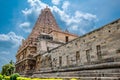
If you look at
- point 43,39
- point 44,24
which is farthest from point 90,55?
point 44,24

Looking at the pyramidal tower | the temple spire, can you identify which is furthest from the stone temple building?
the temple spire

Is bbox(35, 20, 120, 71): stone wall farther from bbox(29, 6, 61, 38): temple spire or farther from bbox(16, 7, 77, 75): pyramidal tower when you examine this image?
bbox(29, 6, 61, 38): temple spire

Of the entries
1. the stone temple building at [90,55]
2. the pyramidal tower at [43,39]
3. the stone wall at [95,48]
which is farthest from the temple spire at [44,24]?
the stone wall at [95,48]

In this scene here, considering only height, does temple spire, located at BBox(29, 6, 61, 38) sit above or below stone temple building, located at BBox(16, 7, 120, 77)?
above

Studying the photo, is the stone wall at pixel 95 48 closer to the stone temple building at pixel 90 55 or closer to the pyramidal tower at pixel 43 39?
the stone temple building at pixel 90 55

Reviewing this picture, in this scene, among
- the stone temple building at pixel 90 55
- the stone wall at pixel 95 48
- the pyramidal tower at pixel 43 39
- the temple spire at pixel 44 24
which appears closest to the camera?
the stone temple building at pixel 90 55

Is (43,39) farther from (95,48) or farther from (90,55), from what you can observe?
(95,48)

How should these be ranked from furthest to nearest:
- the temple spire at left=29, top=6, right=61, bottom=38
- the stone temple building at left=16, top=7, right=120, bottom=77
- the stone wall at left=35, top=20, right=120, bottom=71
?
the temple spire at left=29, top=6, right=61, bottom=38 → the stone wall at left=35, top=20, right=120, bottom=71 → the stone temple building at left=16, top=7, right=120, bottom=77

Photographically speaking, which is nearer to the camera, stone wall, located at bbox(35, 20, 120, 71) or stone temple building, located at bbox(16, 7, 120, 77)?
stone temple building, located at bbox(16, 7, 120, 77)

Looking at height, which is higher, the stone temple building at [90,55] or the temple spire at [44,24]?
the temple spire at [44,24]

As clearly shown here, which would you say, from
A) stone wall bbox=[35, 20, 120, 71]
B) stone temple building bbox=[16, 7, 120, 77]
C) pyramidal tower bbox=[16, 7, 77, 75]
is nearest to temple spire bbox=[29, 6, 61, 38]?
pyramidal tower bbox=[16, 7, 77, 75]

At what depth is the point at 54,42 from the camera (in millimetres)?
27703

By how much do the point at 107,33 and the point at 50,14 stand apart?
108ft

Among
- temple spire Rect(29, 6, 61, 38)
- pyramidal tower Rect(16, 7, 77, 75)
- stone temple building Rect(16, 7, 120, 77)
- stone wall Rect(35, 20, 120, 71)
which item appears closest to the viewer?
stone temple building Rect(16, 7, 120, 77)
